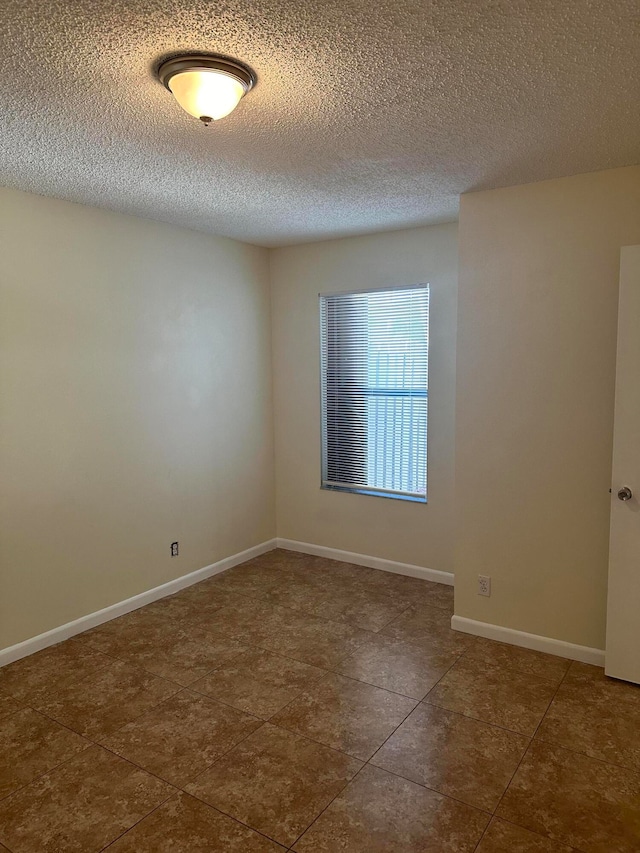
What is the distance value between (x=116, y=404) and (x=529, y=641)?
2.82 m

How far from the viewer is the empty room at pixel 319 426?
1.86m

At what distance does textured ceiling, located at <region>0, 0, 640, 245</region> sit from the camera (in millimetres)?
1520

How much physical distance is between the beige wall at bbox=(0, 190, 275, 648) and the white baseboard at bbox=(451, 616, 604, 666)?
1.97 meters

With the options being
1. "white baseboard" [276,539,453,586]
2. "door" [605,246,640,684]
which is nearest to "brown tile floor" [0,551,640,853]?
"door" [605,246,640,684]

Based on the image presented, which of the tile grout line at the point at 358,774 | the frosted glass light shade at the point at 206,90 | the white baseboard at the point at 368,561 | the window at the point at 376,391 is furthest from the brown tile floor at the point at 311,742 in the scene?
the frosted glass light shade at the point at 206,90

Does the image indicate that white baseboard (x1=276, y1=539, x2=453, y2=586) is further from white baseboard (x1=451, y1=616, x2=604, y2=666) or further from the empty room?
white baseboard (x1=451, y1=616, x2=604, y2=666)

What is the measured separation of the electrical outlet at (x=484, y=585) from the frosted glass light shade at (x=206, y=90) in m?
2.70

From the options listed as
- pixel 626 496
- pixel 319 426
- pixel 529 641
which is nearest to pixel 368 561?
pixel 319 426

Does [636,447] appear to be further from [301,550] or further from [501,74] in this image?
[301,550]

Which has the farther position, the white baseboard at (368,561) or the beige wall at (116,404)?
the white baseboard at (368,561)

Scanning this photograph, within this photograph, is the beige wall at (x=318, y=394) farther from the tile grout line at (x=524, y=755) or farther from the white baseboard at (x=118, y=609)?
the tile grout line at (x=524, y=755)

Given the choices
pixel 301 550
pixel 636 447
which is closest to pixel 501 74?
pixel 636 447

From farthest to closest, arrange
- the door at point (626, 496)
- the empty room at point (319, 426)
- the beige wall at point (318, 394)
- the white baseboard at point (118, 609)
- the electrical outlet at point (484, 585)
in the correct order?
1. the beige wall at point (318, 394)
2. the electrical outlet at point (484, 585)
3. the white baseboard at point (118, 609)
4. the door at point (626, 496)
5. the empty room at point (319, 426)

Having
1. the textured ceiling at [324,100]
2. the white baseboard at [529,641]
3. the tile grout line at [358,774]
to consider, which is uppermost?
the textured ceiling at [324,100]
